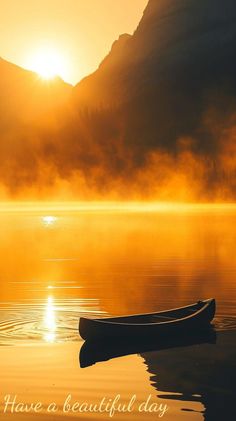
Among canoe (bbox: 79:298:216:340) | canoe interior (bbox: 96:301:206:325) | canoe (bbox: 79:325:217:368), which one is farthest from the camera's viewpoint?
canoe interior (bbox: 96:301:206:325)

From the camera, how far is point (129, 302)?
4419cm

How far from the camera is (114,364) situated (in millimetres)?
27062

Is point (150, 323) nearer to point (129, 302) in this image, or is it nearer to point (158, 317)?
point (158, 317)

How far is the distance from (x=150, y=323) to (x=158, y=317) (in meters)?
2.47

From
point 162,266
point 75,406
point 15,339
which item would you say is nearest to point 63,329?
point 15,339

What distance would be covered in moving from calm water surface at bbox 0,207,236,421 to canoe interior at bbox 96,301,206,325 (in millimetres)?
1480

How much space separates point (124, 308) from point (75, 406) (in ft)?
68.0

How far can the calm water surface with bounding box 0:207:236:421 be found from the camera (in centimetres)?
2355

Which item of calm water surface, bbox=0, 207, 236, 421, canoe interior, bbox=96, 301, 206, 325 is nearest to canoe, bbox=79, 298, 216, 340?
canoe interior, bbox=96, 301, 206, 325

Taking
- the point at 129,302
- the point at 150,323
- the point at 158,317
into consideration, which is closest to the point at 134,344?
the point at 150,323

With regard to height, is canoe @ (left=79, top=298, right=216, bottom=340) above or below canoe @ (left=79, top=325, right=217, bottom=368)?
above

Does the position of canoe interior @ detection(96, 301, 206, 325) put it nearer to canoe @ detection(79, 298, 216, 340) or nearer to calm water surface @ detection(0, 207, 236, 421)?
canoe @ detection(79, 298, 216, 340)

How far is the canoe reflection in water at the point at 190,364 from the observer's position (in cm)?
2197

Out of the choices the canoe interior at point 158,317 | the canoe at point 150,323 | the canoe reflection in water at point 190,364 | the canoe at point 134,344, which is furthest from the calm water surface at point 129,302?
the canoe interior at point 158,317
